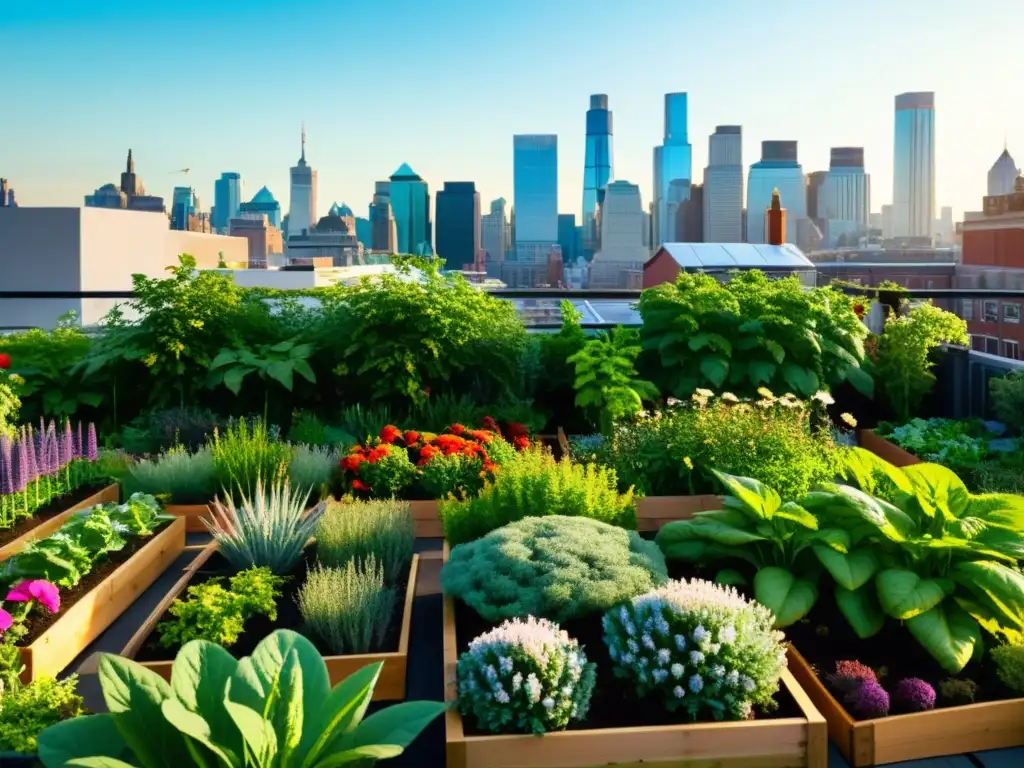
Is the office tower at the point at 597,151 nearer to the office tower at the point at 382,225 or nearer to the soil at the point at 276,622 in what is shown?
the office tower at the point at 382,225

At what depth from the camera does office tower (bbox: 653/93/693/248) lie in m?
64.9

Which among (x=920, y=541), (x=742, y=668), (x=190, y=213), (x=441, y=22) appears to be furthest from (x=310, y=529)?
(x=190, y=213)

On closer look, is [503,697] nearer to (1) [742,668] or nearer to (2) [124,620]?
(1) [742,668]

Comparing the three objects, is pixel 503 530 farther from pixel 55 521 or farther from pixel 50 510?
pixel 50 510

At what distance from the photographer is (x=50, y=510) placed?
4504 mm

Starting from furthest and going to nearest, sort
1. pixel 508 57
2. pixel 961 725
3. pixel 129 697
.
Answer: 1. pixel 508 57
2. pixel 961 725
3. pixel 129 697

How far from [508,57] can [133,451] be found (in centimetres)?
1228

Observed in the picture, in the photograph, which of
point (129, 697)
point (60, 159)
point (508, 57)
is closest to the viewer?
point (129, 697)

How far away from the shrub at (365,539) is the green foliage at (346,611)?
42cm

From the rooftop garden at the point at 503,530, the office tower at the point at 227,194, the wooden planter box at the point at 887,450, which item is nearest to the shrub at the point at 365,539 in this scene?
the rooftop garden at the point at 503,530

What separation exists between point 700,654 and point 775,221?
435 inches

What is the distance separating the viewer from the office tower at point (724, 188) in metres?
57.7

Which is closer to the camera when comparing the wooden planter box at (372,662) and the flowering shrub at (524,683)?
the flowering shrub at (524,683)

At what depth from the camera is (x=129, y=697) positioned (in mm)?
2248
